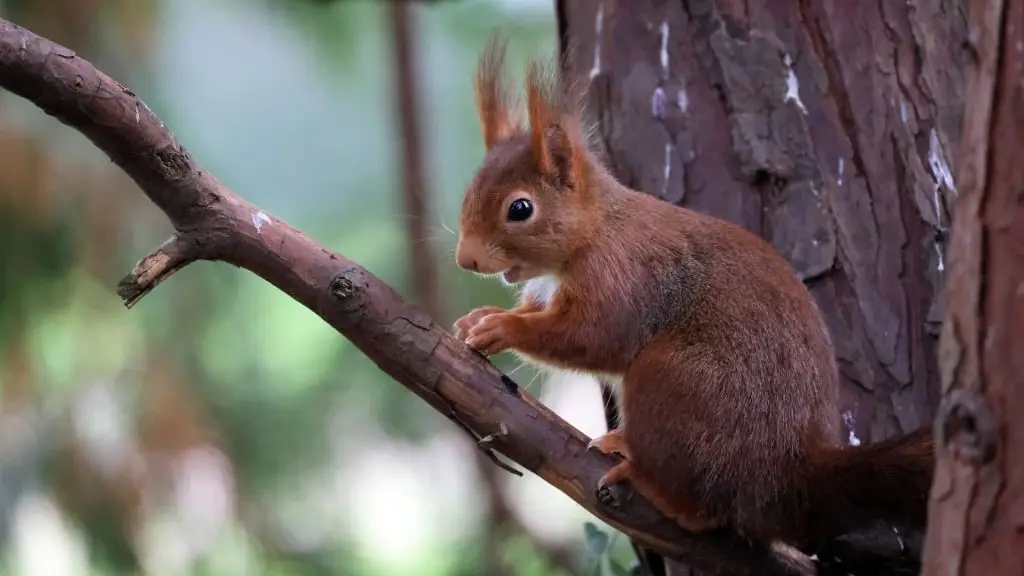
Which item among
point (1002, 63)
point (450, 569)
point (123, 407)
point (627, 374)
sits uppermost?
point (1002, 63)

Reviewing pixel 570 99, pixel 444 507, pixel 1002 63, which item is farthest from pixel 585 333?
pixel 444 507

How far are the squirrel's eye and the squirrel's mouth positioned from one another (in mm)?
68

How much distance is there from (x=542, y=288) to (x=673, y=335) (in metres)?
0.27

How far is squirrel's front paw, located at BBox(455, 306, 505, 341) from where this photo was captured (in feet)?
3.95

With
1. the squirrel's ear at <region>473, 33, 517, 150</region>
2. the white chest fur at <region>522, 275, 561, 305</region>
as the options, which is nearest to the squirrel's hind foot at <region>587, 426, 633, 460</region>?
the white chest fur at <region>522, 275, 561, 305</region>

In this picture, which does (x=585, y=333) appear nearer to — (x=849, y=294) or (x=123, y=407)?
(x=849, y=294)

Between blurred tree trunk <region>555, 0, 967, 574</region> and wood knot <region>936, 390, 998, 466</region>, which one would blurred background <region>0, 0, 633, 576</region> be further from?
wood knot <region>936, 390, 998, 466</region>

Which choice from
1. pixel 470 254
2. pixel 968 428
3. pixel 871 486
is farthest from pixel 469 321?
pixel 968 428

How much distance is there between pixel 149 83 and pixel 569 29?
33.5 inches

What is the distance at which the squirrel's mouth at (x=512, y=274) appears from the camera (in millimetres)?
1289

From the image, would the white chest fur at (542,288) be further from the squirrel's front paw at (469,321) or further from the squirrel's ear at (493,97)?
the squirrel's ear at (493,97)

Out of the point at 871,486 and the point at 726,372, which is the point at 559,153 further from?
the point at 871,486

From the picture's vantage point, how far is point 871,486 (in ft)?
3.28

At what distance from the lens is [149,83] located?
1.90m
